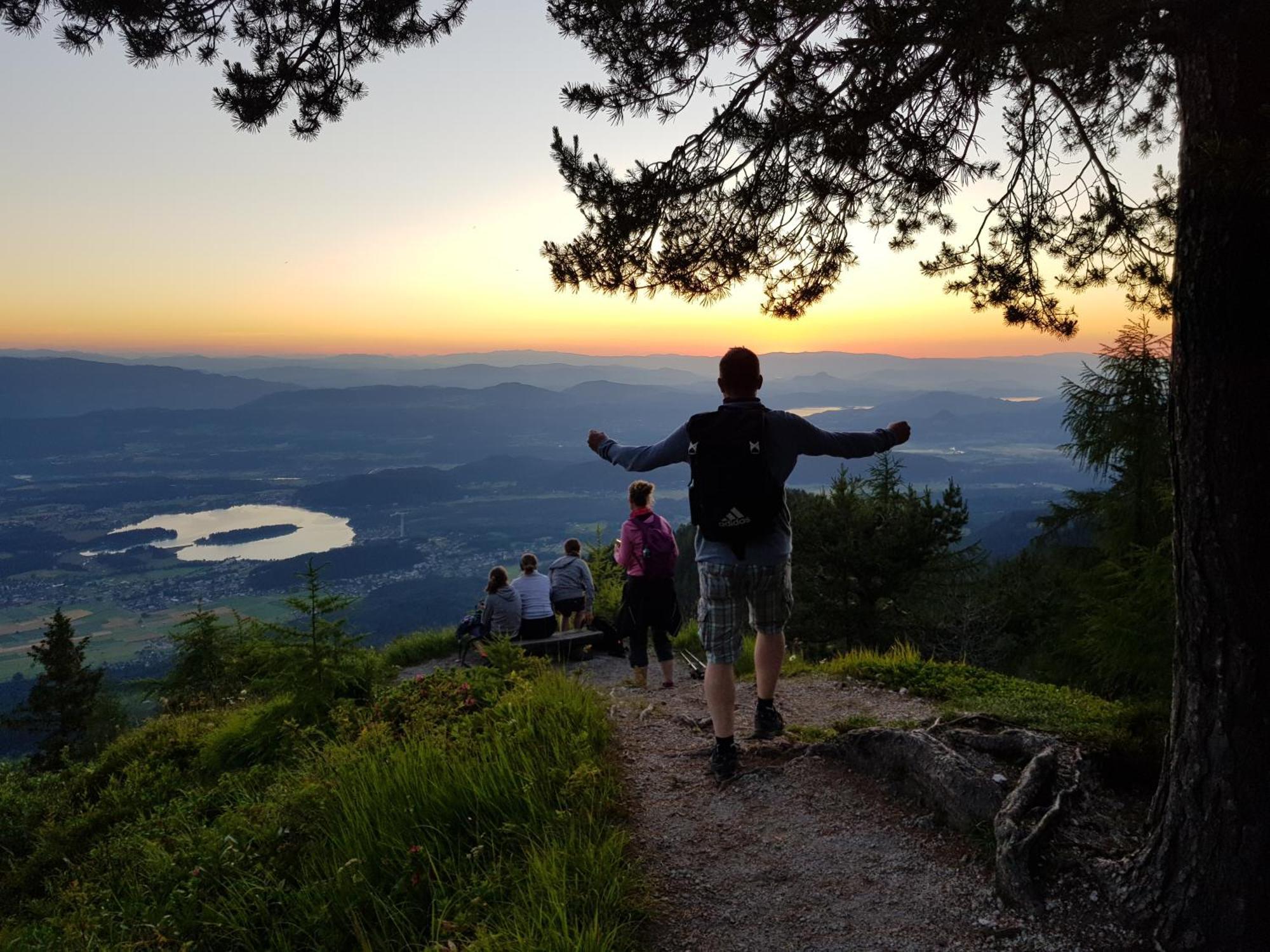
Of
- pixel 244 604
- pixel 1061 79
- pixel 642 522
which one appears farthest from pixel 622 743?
pixel 244 604

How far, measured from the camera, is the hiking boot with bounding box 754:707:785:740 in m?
4.64

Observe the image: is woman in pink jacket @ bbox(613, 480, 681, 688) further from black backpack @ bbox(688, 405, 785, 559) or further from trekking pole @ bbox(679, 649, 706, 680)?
black backpack @ bbox(688, 405, 785, 559)

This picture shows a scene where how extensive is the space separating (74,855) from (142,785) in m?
0.90

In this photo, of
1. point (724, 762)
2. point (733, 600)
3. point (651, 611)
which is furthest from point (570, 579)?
point (733, 600)

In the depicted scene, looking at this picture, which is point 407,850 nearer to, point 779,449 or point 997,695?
point 779,449

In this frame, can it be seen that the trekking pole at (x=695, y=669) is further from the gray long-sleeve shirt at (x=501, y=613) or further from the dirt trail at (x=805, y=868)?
the dirt trail at (x=805, y=868)

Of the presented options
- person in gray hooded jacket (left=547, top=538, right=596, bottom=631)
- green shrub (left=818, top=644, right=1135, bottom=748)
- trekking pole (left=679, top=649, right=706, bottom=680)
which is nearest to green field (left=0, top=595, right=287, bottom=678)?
person in gray hooded jacket (left=547, top=538, right=596, bottom=631)

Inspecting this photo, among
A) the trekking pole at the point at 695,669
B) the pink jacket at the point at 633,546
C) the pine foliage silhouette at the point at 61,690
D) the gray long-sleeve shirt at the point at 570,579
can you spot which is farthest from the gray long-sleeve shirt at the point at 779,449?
the pine foliage silhouette at the point at 61,690

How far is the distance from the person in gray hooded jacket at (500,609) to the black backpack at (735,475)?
6213mm

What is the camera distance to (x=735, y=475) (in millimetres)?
3861

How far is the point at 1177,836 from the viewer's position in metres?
2.74

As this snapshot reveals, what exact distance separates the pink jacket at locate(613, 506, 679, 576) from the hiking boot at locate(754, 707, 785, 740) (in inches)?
108

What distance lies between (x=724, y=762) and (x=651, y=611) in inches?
133

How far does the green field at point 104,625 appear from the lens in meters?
117
